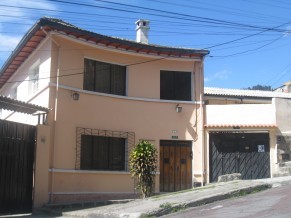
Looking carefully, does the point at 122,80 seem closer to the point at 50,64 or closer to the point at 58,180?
the point at 50,64

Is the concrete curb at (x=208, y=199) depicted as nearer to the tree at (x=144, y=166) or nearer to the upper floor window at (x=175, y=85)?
the tree at (x=144, y=166)

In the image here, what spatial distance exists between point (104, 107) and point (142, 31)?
16.0ft

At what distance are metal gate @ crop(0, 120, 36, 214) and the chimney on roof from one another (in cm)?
767

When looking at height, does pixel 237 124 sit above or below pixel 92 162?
above

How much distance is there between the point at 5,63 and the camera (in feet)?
61.6

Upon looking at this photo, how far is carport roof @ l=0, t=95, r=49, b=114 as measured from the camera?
12.8 metres

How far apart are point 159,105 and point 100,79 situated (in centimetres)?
268

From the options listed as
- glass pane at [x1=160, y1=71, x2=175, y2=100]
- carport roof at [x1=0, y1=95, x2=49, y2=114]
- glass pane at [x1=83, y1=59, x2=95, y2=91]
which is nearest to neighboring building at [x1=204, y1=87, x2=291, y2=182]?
glass pane at [x1=160, y1=71, x2=175, y2=100]

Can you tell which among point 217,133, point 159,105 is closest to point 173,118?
point 159,105

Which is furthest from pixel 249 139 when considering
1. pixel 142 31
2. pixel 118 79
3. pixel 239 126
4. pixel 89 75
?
pixel 89 75

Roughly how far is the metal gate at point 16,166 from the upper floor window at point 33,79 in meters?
4.25

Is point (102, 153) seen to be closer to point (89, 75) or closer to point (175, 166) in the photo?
point (89, 75)

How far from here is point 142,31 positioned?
1986cm

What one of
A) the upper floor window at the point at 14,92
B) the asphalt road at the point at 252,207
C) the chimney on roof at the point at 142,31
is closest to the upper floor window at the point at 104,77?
the chimney on roof at the point at 142,31
